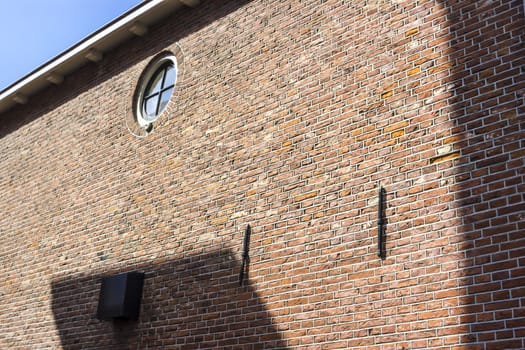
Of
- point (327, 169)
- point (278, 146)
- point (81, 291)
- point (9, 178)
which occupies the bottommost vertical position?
point (81, 291)

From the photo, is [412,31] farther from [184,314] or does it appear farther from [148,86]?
[148,86]

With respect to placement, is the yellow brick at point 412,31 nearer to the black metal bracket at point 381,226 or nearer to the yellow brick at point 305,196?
the black metal bracket at point 381,226

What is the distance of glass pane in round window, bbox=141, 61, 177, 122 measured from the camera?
9.03 m

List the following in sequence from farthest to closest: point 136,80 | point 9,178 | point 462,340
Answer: point 9,178
point 136,80
point 462,340

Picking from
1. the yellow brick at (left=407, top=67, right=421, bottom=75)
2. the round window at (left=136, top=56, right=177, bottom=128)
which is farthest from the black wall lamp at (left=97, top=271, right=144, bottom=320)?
the yellow brick at (left=407, top=67, right=421, bottom=75)

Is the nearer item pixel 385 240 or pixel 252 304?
pixel 385 240

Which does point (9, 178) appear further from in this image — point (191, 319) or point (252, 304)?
point (252, 304)

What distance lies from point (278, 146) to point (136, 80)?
308cm

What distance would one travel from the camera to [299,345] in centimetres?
611

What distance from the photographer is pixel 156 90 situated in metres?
9.26

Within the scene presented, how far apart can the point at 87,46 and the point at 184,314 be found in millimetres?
4623

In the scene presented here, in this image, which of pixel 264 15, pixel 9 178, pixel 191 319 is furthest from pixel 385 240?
pixel 9 178

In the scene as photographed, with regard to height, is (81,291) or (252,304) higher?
(81,291)

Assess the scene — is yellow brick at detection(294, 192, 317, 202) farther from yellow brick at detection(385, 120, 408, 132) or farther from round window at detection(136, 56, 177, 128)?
round window at detection(136, 56, 177, 128)
